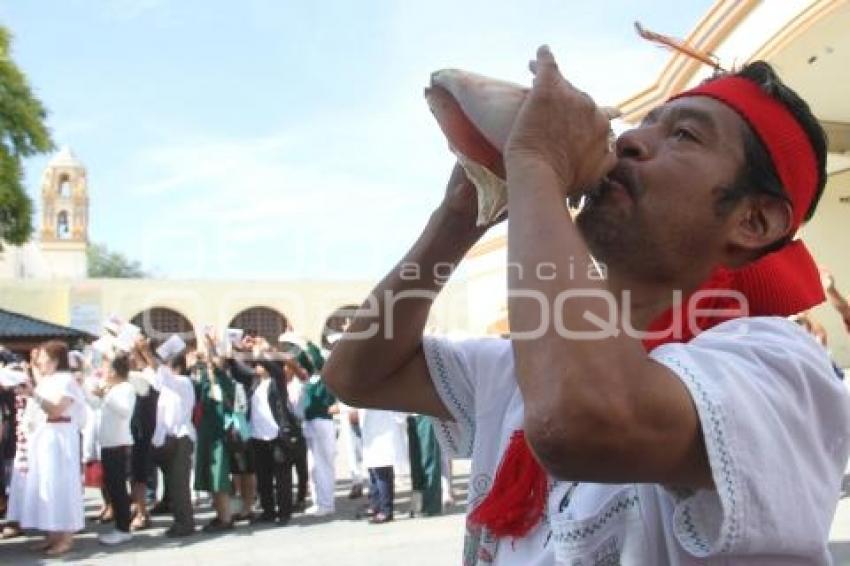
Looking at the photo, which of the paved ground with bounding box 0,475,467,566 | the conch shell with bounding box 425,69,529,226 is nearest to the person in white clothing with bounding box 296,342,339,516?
the paved ground with bounding box 0,475,467,566

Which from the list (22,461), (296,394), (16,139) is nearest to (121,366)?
(22,461)

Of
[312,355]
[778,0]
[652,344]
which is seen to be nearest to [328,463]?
[312,355]

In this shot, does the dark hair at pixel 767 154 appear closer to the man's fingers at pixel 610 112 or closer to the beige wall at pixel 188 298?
the man's fingers at pixel 610 112

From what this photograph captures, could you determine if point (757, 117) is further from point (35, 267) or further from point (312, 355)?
point (35, 267)

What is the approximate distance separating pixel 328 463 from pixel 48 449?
2.58 metres

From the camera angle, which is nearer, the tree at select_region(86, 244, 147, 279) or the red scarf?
the red scarf

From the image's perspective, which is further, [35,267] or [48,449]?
[35,267]

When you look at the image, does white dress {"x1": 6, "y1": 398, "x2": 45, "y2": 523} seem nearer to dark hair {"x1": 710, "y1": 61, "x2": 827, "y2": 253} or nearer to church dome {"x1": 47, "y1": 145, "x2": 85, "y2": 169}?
dark hair {"x1": 710, "y1": 61, "x2": 827, "y2": 253}

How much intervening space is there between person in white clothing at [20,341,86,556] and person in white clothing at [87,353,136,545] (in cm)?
25

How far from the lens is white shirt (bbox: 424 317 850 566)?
1.03 m

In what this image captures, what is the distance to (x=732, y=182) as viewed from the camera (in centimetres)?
127

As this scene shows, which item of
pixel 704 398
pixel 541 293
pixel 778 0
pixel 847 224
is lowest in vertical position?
pixel 704 398

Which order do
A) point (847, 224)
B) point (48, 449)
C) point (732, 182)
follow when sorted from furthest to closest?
point (847, 224) < point (48, 449) < point (732, 182)

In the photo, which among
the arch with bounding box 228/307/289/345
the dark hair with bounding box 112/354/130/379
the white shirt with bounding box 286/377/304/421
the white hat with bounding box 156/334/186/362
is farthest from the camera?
the arch with bounding box 228/307/289/345
